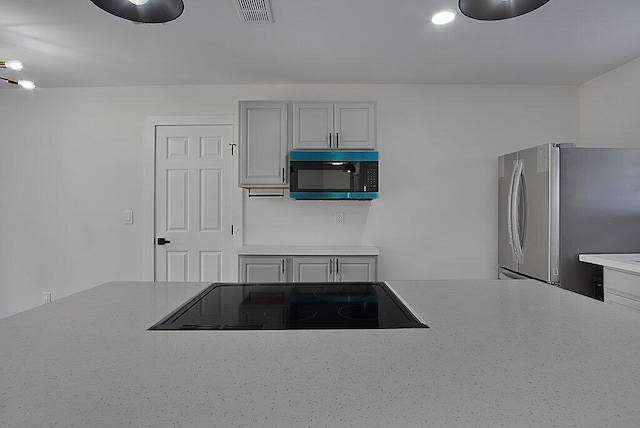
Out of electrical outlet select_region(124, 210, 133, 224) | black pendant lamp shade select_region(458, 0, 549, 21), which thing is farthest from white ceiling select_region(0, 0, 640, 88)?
electrical outlet select_region(124, 210, 133, 224)

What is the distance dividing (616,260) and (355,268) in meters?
1.75

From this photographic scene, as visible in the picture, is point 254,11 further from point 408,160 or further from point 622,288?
point 622,288

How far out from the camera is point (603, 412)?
0.56 metres

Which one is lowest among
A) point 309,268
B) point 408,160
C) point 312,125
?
point 309,268

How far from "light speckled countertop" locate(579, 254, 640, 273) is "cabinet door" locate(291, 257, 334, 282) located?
1.83 metres

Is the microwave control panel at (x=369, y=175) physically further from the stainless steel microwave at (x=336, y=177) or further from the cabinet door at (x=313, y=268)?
the cabinet door at (x=313, y=268)

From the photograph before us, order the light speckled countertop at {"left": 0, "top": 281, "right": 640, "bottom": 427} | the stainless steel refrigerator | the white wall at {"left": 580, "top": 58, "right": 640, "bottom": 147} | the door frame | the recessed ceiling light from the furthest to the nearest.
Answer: the door frame < the white wall at {"left": 580, "top": 58, "right": 640, "bottom": 147} < the stainless steel refrigerator < the recessed ceiling light < the light speckled countertop at {"left": 0, "top": 281, "right": 640, "bottom": 427}

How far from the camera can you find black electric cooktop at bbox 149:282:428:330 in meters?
1.00

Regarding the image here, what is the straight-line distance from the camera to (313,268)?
10.1 feet

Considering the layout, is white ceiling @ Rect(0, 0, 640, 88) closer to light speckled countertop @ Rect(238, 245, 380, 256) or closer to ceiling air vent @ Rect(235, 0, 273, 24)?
ceiling air vent @ Rect(235, 0, 273, 24)

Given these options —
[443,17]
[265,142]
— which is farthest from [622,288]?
[265,142]

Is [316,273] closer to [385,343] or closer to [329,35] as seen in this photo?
[329,35]

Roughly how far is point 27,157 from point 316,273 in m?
3.11

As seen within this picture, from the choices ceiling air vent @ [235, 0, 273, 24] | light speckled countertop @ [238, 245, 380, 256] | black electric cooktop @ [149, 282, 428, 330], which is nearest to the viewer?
black electric cooktop @ [149, 282, 428, 330]
